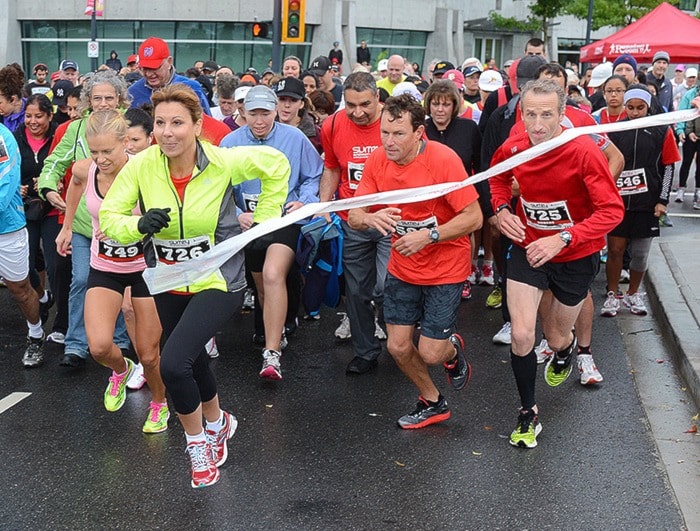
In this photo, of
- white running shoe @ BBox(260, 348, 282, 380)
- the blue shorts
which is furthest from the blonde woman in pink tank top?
the blue shorts

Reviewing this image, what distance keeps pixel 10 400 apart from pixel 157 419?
1.20m

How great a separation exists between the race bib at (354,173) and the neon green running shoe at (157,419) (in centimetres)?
224

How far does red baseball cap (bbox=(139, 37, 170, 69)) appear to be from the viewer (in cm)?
840

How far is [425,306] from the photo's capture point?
5.84 meters

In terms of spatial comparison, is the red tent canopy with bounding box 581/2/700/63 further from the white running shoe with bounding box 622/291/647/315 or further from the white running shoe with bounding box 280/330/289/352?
the white running shoe with bounding box 280/330/289/352

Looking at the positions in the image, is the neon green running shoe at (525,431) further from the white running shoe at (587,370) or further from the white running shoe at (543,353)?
the white running shoe at (543,353)

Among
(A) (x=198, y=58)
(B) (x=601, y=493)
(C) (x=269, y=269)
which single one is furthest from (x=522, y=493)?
(A) (x=198, y=58)

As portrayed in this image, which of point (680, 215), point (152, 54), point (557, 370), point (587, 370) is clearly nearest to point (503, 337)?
point (587, 370)

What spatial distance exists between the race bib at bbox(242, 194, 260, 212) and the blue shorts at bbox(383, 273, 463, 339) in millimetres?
1649

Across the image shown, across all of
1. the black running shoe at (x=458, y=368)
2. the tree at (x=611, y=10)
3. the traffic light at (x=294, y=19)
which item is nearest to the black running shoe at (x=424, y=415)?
the black running shoe at (x=458, y=368)

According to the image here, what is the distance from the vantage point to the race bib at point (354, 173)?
23.6ft

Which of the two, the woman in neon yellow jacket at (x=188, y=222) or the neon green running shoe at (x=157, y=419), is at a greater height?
the woman in neon yellow jacket at (x=188, y=222)

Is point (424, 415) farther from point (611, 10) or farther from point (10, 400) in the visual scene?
point (611, 10)

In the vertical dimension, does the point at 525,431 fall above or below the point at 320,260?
below
